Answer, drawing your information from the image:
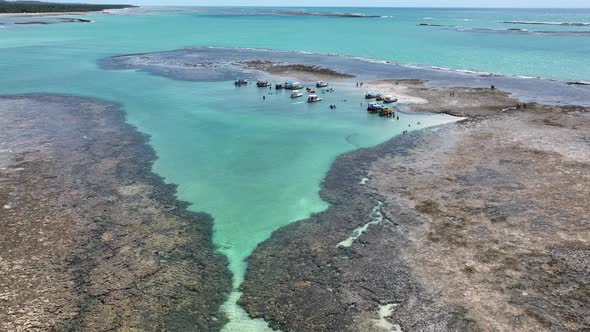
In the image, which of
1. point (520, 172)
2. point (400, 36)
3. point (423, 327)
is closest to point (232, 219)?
point (423, 327)

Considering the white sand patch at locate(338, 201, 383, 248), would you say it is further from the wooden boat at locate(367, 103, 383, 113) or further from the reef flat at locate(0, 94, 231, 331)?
the wooden boat at locate(367, 103, 383, 113)

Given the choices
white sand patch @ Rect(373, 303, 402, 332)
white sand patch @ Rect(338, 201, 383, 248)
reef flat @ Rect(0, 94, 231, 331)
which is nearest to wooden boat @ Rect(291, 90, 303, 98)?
reef flat @ Rect(0, 94, 231, 331)

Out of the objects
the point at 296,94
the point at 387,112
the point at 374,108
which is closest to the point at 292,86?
the point at 296,94

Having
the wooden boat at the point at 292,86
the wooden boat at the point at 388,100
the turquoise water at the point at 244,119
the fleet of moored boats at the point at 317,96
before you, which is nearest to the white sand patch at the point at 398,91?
the wooden boat at the point at 388,100

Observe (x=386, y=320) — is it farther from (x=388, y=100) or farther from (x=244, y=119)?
(x=388, y=100)

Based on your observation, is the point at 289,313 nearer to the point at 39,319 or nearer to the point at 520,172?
the point at 39,319
